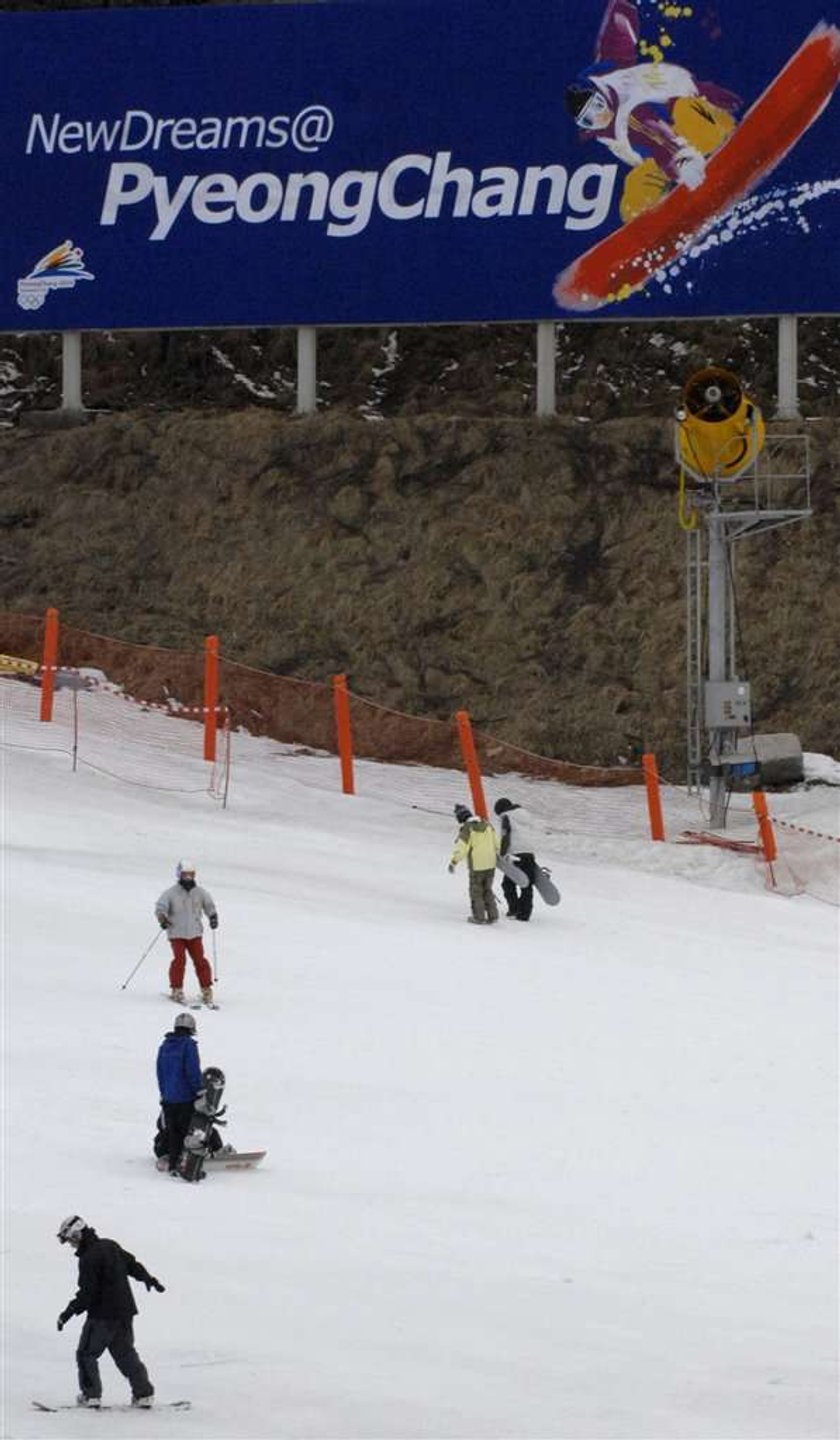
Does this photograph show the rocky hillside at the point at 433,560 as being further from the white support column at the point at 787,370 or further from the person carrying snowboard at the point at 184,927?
the person carrying snowboard at the point at 184,927

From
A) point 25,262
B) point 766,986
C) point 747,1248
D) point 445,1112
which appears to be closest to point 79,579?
point 25,262

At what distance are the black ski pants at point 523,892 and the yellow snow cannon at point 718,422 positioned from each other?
21.4 feet

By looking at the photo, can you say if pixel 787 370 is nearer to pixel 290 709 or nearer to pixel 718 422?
pixel 718 422

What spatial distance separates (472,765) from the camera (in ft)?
94.2

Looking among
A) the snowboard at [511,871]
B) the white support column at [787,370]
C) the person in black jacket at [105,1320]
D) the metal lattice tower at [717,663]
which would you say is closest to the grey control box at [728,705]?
the metal lattice tower at [717,663]

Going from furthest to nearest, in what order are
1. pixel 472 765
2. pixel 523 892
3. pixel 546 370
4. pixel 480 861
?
1. pixel 546 370
2. pixel 472 765
3. pixel 523 892
4. pixel 480 861

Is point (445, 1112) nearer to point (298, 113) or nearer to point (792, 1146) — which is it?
point (792, 1146)

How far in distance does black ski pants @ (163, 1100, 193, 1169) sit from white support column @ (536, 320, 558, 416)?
861 inches

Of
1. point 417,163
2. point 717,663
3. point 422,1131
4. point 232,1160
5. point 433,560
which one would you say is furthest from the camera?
point 417,163

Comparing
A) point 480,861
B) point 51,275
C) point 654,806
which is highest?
point 51,275

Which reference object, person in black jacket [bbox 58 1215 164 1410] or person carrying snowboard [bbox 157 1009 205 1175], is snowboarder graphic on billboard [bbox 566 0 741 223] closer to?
person carrying snowboard [bbox 157 1009 205 1175]

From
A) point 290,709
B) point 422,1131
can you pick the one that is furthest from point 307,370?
point 422,1131

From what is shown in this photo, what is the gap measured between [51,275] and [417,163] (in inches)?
202

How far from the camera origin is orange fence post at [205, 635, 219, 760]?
2959 cm
